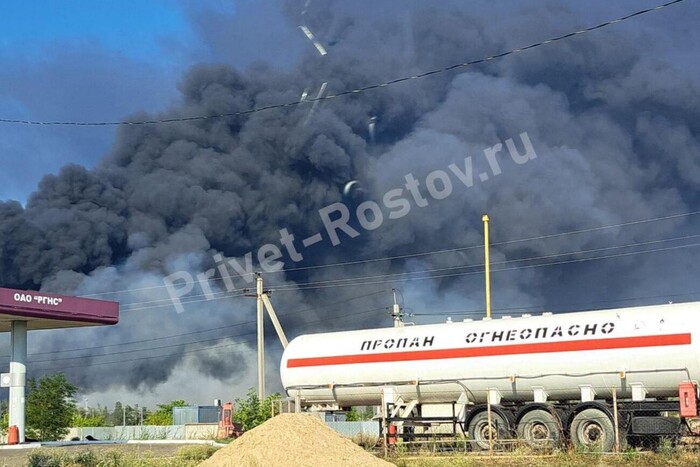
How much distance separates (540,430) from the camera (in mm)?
26594

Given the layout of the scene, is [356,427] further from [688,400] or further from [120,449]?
[688,400]

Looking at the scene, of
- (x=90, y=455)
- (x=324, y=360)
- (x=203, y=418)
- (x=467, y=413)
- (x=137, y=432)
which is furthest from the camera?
(x=203, y=418)

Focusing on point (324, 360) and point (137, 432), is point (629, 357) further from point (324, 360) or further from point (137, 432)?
point (137, 432)

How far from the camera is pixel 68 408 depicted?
180 feet

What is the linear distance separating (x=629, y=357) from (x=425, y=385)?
6644 millimetres

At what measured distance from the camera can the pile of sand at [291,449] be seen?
20.0 metres

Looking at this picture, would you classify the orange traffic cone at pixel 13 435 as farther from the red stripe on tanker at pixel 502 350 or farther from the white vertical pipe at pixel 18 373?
the red stripe on tanker at pixel 502 350

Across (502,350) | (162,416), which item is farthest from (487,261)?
(162,416)

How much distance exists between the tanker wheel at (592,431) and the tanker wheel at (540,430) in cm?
50

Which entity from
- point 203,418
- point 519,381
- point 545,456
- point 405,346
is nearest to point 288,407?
point 405,346

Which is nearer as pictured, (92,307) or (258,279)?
(92,307)

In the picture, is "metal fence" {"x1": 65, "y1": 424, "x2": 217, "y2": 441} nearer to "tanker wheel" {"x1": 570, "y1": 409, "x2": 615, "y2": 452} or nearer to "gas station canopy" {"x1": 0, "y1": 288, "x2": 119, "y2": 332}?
"gas station canopy" {"x1": 0, "y1": 288, "x2": 119, "y2": 332}

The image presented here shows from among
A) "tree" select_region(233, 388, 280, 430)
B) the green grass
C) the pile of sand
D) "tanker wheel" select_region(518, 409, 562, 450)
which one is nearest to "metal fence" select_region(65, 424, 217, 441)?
"tree" select_region(233, 388, 280, 430)

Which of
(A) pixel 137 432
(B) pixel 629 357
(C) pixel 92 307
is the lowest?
(A) pixel 137 432
